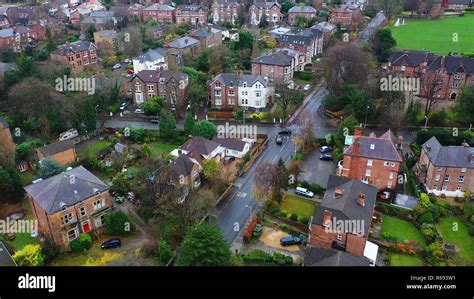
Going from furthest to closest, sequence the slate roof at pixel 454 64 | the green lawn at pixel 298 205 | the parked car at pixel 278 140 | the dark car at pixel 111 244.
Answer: the slate roof at pixel 454 64
the parked car at pixel 278 140
the green lawn at pixel 298 205
the dark car at pixel 111 244

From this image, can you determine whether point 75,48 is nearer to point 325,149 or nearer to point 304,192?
point 325,149

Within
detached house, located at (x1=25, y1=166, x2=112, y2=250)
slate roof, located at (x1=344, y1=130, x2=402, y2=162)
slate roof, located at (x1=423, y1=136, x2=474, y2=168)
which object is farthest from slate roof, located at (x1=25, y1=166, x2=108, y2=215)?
slate roof, located at (x1=423, y1=136, x2=474, y2=168)

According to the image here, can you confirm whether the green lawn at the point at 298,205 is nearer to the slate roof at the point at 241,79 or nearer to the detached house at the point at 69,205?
the detached house at the point at 69,205

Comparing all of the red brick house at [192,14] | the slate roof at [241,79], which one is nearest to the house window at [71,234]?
the slate roof at [241,79]

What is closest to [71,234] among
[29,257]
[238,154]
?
[29,257]

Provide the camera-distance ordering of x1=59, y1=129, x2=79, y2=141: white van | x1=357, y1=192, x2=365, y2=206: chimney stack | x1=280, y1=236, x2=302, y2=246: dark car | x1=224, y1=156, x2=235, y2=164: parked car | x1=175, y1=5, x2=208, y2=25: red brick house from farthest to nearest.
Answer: x1=175, y1=5, x2=208, y2=25: red brick house, x1=59, y1=129, x2=79, y2=141: white van, x1=224, y1=156, x2=235, y2=164: parked car, x1=280, y1=236, x2=302, y2=246: dark car, x1=357, y1=192, x2=365, y2=206: chimney stack

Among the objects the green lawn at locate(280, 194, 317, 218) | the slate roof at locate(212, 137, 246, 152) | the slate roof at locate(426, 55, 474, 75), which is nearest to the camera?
the green lawn at locate(280, 194, 317, 218)

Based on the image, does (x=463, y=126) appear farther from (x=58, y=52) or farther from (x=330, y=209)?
(x=58, y=52)

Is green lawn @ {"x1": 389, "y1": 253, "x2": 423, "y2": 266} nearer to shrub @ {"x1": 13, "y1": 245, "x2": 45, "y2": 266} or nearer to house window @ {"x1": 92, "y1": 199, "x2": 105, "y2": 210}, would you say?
house window @ {"x1": 92, "y1": 199, "x2": 105, "y2": 210}
